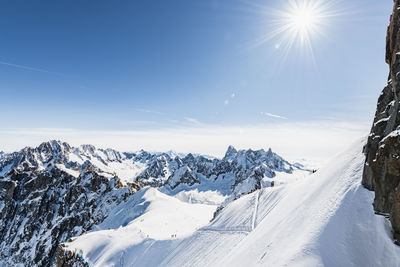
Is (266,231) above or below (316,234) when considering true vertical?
below

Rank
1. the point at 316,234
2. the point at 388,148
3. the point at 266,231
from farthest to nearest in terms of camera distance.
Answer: the point at 266,231 < the point at 316,234 < the point at 388,148

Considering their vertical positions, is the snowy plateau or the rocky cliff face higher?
the rocky cliff face

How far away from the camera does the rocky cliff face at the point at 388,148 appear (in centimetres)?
1084

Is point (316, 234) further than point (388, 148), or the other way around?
point (316, 234)

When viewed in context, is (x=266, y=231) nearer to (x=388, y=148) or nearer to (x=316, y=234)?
(x=316, y=234)

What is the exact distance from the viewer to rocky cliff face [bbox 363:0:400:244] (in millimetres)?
10836

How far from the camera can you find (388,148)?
11.5 metres

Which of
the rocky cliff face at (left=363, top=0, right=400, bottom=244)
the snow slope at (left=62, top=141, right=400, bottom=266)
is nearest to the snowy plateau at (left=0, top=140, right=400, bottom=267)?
the snow slope at (left=62, top=141, right=400, bottom=266)

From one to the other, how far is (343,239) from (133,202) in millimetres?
83071

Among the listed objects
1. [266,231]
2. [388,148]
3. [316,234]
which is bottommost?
[266,231]

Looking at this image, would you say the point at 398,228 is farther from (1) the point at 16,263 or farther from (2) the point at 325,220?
(1) the point at 16,263

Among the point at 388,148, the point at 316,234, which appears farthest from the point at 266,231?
the point at 388,148

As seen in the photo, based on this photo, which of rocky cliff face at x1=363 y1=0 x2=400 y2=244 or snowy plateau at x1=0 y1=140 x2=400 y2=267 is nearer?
rocky cliff face at x1=363 y1=0 x2=400 y2=244

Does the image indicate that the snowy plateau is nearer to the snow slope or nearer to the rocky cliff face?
the snow slope
